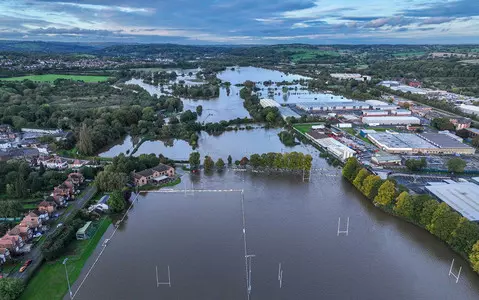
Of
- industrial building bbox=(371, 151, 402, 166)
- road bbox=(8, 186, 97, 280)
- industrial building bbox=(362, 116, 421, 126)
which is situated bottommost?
road bbox=(8, 186, 97, 280)

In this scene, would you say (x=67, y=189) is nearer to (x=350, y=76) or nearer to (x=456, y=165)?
(x=456, y=165)

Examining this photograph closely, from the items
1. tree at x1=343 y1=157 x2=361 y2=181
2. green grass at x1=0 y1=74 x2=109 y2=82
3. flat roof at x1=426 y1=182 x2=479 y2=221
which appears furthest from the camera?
green grass at x1=0 y1=74 x2=109 y2=82

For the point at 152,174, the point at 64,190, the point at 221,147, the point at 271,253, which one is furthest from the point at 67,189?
the point at 221,147

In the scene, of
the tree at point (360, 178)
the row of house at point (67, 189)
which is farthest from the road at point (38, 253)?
the tree at point (360, 178)

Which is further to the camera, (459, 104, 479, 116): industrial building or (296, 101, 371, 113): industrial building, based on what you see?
(296, 101, 371, 113): industrial building

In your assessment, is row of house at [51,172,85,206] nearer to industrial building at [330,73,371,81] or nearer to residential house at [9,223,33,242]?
residential house at [9,223,33,242]

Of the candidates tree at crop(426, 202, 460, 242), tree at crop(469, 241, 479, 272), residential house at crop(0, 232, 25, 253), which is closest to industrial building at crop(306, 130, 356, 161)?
tree at crop(426, 202, 460, 242)

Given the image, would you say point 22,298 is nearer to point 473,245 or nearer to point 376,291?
point 376,291
